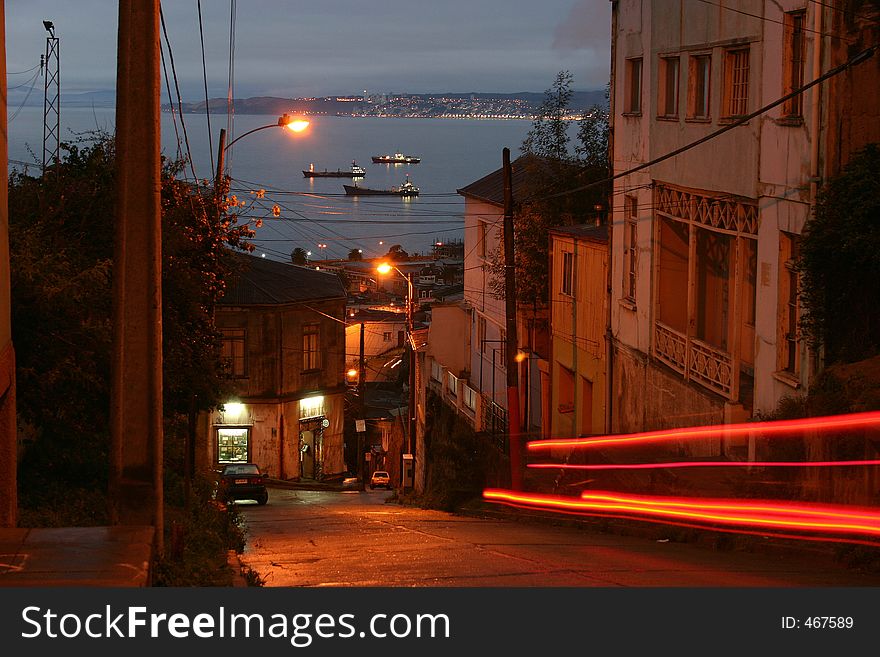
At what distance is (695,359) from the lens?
21094mm

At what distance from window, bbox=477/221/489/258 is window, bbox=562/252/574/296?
846 centimetres

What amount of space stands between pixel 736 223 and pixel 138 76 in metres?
11.5

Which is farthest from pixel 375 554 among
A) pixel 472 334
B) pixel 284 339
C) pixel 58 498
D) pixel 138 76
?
pixel 284 339

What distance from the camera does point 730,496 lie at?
16.5 meters

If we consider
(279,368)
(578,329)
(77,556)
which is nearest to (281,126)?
(578,329)

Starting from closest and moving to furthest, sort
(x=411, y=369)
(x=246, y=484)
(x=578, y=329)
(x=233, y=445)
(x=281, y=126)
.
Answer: (x=281, y=126), (x=578, y=329), (x=246, y=484), (x=411, y=369), (x=233, y=445)

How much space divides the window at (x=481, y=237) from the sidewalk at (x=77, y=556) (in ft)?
95.8

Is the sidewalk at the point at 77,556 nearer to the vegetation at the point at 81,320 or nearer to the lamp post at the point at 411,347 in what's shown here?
the vegetation at the point at 81,320

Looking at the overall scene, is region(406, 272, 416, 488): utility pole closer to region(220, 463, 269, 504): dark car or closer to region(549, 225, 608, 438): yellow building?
region(220, 463, 269, 504): dark car

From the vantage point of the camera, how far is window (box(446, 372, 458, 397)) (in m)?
38.9

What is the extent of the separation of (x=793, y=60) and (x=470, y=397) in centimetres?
2124

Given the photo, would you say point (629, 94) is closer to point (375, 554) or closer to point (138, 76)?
point (375, 554)

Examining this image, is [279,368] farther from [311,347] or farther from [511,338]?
[511,338]

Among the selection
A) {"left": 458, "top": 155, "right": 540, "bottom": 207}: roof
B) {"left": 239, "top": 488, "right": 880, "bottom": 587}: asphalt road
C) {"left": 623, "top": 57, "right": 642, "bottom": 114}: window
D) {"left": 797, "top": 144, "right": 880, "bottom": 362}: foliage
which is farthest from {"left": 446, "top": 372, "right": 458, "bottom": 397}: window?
{"left": 797, "top": 144, "right": 880, "bottom": 362}: foliage
